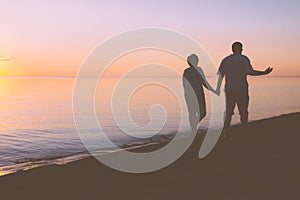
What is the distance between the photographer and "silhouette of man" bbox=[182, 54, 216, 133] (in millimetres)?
9883

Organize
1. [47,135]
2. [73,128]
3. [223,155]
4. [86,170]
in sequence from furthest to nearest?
[73,128], [47,135], [223,155], [86,170]

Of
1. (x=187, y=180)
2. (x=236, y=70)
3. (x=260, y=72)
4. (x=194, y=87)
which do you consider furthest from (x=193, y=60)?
(x=187, y=180)

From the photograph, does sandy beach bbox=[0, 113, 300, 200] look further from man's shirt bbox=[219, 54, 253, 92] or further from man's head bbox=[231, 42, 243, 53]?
man's head bbox=[231, 42, 243, 53]

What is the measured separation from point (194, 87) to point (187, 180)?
363cm

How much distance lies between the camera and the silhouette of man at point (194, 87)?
32.4ft

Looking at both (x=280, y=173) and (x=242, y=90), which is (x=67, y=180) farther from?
(x=242, y=90)

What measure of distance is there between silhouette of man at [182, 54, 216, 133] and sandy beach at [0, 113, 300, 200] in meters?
1.09

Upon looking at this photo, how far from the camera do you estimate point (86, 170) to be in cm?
840

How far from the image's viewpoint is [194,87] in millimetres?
10016

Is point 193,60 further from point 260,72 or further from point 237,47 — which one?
point 260,72

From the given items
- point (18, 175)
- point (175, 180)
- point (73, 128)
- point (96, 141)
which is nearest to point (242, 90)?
point (175, 180)

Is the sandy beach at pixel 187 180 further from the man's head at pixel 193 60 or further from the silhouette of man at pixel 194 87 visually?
the man's head at pixel 193 60

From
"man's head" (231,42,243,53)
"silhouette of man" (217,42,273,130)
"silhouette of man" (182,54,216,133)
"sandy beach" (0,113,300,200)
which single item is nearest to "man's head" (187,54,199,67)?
"silhouette of man" (182,54,216,133)

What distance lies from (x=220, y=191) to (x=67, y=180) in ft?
9.90
